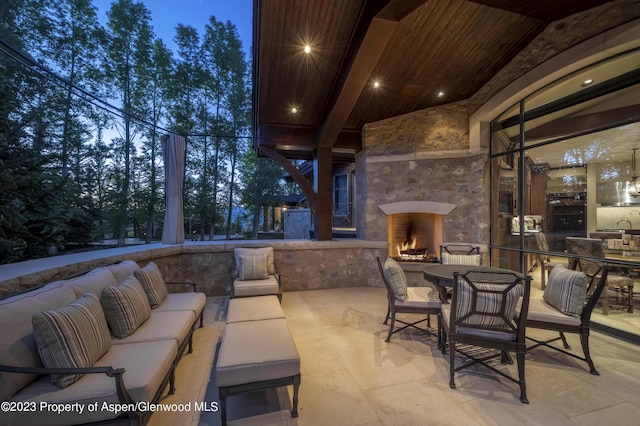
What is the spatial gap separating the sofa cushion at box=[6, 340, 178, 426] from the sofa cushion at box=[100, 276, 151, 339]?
0.99ft

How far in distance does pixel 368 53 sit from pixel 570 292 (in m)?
3.27

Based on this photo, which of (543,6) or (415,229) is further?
(415,229)

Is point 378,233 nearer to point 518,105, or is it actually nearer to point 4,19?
point 518,105

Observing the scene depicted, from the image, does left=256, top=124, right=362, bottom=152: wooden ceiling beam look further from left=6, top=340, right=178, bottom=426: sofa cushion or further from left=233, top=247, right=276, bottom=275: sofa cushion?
left=6, top=340, right=178, bottom=426: sofa cushion

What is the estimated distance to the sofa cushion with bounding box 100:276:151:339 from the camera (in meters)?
2.00

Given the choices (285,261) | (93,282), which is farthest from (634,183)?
(93,282)

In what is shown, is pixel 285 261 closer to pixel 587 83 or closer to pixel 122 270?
pixel 122 270

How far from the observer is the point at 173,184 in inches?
167

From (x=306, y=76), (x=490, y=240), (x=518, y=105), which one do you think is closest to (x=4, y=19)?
(x=306, y=76)

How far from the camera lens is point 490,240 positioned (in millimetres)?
4613

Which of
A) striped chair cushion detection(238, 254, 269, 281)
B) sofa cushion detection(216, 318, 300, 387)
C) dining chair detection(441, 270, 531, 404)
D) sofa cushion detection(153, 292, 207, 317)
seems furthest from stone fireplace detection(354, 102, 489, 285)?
sofa cushion detection(216, 318, 300, 387)

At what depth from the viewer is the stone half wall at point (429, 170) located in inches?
184

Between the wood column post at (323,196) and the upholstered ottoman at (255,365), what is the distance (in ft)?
10.5

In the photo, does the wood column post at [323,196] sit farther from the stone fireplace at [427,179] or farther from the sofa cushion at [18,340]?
the sofa cushion at [18,340]
